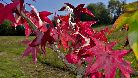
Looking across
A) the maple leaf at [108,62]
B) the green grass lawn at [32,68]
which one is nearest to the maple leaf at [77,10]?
the maple leaf at [108,62]

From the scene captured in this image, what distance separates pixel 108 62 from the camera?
154cm

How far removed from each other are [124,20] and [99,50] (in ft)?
A: 2.04

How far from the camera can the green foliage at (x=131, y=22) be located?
0.90 metres

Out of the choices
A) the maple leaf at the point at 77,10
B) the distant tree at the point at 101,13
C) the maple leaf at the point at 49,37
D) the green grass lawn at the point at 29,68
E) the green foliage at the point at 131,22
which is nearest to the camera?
the green foliage at the point at 131,22

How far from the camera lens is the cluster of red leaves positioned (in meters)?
1.55

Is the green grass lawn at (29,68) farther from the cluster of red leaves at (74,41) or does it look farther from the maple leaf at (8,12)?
the maple leaf at (8,12)

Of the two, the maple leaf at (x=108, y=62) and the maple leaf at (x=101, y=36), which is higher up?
the maple leaf at (x=101, y=36)

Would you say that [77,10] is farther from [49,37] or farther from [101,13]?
[101,13]

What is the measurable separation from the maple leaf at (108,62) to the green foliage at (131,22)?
0.46 meters

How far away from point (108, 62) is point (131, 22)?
2.04 feet

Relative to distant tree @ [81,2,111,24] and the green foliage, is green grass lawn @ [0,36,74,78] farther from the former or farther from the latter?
distant tree @ [81,2,111,24]

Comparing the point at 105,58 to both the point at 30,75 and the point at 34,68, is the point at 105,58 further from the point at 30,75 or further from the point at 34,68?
the point at 34,68

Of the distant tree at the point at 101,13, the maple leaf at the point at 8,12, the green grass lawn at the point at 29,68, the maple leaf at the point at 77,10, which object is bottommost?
the green grass lawn at the point at 29,68

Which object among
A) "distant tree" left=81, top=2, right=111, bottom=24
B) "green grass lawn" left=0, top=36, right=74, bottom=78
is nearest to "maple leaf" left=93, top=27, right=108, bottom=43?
"green grass lawn" left=0, top=36, right=74, bottom=78
